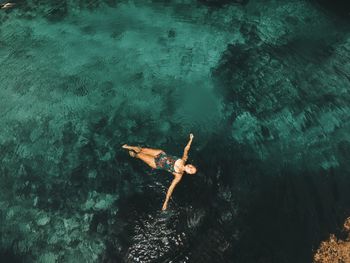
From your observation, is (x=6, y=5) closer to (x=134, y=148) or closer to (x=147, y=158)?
(x=134, y=148)

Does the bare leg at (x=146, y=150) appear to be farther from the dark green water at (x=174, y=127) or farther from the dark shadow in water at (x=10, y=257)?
the dark shadow in water at (x=10, y=257)

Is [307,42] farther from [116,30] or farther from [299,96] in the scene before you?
[116,30]

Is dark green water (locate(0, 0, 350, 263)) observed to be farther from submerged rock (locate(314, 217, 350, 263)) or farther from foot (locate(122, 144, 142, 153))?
foot (locate(122, 144, 142, 153))

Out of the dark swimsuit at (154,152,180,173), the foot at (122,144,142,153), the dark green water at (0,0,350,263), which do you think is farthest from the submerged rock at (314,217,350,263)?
the foot at (122,144,142,153)

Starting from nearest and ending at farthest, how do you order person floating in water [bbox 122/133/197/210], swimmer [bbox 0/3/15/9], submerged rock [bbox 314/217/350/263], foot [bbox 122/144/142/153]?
submerged rock [bbox 314/217/350/263], person floating in water [bbox 122/133/197/210], foot [bbox 122/144/142/153], swimmer [bbox 0/3/15/9]

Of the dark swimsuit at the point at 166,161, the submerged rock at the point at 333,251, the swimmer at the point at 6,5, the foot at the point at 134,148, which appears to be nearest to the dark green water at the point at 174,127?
the submerged rock at the point at 333,251

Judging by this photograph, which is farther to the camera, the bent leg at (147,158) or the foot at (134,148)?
the foot at (134,148)

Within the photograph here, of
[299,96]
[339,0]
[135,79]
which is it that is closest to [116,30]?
[135,79]
